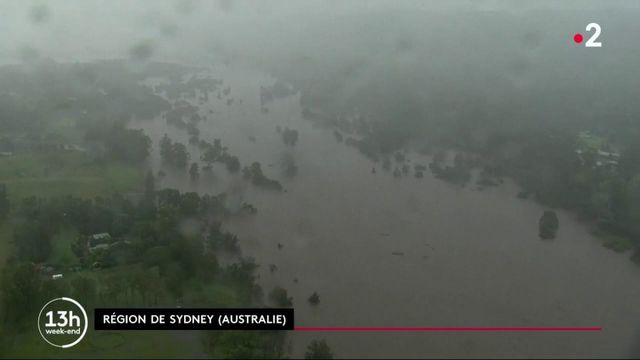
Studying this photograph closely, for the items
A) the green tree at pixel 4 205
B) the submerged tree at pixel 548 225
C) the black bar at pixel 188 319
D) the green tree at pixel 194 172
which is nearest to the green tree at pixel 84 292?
the black bar at pixel 188 319

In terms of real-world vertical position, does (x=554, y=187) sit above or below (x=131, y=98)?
below

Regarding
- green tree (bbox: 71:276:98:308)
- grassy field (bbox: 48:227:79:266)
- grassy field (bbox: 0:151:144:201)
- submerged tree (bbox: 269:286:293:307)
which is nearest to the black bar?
green tree (bbox: 71:276:98:308)

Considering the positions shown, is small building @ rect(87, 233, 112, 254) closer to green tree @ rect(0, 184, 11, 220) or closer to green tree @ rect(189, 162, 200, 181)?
green tree @ rect(0, 184, 11, 220)

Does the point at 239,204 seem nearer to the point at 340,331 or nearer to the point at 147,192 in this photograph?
the point at 147,192

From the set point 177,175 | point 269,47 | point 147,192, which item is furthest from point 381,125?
point 269,47

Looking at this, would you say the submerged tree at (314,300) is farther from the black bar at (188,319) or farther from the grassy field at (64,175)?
the grassy field at (64,175)

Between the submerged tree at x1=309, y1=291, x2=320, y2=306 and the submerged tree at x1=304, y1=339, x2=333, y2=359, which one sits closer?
the submerged tree at x1=304, y1=339, x2=333, y2=359
